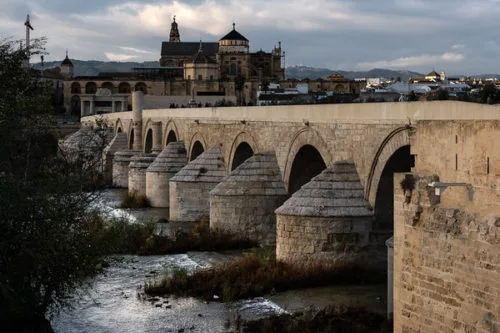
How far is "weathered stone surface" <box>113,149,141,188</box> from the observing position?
→ 106ft

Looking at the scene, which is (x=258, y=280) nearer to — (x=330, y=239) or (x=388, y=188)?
(x=330, y=239)

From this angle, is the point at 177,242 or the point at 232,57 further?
the point at 232,57

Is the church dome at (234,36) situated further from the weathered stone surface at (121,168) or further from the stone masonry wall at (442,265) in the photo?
the stone masonry wall at (442,265)

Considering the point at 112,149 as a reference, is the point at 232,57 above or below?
above

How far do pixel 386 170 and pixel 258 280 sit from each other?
2404mm

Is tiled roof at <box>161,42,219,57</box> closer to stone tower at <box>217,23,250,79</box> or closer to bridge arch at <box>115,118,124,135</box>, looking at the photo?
stone tower at <box>217,23,250,79</box>

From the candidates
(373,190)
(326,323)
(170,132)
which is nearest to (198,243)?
(373,190)

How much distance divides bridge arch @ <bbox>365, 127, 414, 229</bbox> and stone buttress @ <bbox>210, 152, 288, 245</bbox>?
392 centimetres

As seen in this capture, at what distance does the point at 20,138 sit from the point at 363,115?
16.2 ft

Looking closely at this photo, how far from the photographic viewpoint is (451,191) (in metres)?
8.31

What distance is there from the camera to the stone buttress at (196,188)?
20.8 m

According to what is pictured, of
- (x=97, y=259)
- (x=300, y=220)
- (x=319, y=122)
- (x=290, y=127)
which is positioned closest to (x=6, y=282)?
(x=97, y=259)

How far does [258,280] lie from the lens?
12.8 meters

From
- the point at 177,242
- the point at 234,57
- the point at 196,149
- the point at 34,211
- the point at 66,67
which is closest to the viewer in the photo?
the point at 34,211
